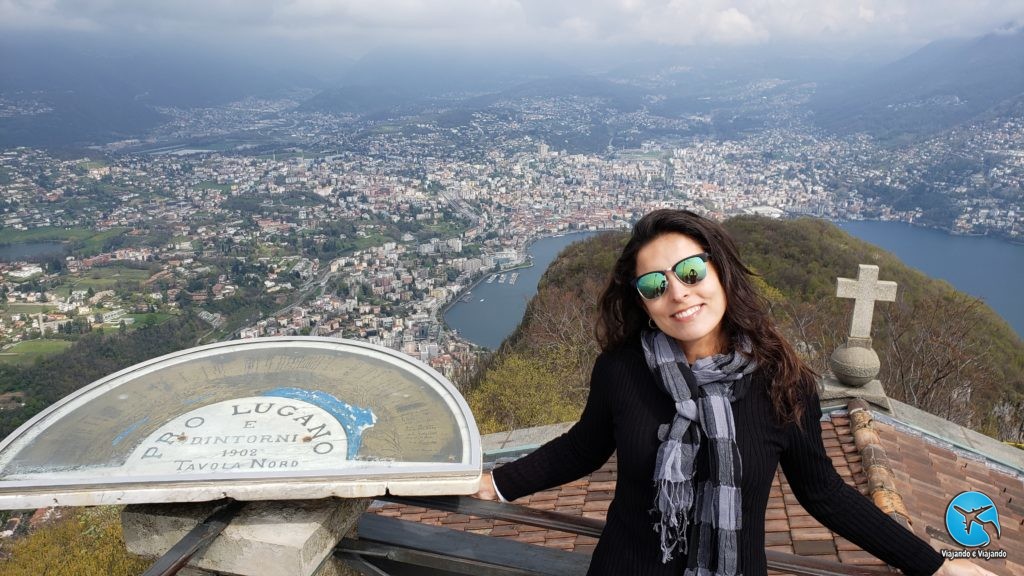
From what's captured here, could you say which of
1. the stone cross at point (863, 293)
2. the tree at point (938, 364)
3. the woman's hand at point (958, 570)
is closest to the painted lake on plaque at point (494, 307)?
the tree at point (938, 364)

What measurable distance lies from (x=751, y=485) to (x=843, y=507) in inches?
9.6

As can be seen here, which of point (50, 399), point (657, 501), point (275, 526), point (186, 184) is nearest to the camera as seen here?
point (657, 501)

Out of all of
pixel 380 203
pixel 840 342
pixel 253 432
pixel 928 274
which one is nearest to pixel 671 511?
pixel 253 432

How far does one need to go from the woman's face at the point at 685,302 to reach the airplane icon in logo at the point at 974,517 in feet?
7.36

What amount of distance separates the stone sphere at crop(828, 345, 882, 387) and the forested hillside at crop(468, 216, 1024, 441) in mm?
3261

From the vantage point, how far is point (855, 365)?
380cm

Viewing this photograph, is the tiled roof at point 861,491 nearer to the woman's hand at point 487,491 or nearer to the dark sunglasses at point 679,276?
the woman's hand at point 487,491

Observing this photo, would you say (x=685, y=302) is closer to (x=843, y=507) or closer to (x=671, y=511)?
(x=671, y=511)

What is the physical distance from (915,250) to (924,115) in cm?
5619

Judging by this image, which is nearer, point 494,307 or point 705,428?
point 705,428

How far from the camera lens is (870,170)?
2534 inches

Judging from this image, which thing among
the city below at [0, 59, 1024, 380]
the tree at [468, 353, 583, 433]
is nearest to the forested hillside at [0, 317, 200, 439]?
the city below at [0, 59, 1024, 380]

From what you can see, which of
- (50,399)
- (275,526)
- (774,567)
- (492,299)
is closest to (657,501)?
(774,567)

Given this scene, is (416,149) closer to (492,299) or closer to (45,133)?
(45,133)
